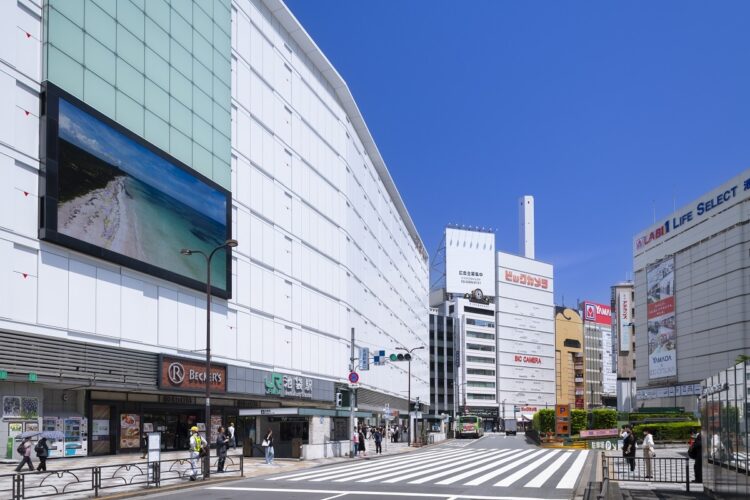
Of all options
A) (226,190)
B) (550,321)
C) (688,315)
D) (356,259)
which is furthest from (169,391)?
(550,321)

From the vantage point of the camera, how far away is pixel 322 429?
48.3 m

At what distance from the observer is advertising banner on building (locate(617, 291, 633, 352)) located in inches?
6260

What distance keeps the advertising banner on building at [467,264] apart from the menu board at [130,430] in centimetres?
13447

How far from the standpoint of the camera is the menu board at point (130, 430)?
41344mm

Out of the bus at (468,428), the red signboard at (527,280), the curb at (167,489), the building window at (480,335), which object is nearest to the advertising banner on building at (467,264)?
Result: the red signboard at (527,280)

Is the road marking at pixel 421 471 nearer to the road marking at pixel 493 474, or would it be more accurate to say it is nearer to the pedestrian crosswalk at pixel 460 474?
the pedestrian crosswalk at pixel 460 474

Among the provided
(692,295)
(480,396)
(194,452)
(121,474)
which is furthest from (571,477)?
(480,396)

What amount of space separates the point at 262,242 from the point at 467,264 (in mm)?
124696

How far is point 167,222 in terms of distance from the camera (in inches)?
1692

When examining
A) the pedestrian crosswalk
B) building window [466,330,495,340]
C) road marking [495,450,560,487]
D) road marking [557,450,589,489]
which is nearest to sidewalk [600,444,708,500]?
road marking [557,450,589,489]

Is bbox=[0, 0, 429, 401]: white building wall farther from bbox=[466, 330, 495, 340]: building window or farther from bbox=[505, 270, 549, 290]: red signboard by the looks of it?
bbox=[505, 270, 549, 290]: red signboard

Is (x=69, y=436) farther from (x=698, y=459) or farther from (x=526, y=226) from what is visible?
(x=526, y=226)

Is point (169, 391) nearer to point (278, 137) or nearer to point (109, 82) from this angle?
point (109, 82)

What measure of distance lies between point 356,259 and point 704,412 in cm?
5114
